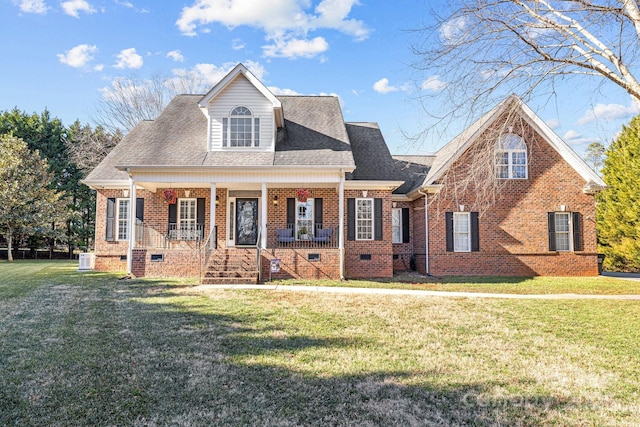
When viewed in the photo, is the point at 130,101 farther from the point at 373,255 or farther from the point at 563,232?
the point at 563,232

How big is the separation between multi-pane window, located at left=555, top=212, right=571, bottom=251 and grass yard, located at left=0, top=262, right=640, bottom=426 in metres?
7.31

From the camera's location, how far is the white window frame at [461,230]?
15695 millimetres

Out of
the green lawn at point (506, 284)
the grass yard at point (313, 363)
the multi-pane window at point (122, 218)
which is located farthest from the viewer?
the multi-pane window at point (122, 218)

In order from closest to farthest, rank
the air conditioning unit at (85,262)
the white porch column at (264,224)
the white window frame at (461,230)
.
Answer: the white porch column at (264,224) → the white window frame at (461,230) → the air conditioning unit at (85,262)

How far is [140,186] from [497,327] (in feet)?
43.9

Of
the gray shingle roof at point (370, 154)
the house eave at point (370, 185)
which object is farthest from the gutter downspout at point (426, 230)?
the gray shingle roof at point (370, 154)

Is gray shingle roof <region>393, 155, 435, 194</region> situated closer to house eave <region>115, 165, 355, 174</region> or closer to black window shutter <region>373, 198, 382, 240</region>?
black window shutter <region>373, 198, 382, 240</region>

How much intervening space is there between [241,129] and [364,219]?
223 inches

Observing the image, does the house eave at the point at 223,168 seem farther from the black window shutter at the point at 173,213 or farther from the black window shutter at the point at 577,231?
the black window shutter at the point at 577,231

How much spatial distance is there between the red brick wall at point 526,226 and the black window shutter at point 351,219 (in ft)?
9.80

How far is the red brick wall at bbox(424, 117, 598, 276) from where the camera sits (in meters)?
15.5

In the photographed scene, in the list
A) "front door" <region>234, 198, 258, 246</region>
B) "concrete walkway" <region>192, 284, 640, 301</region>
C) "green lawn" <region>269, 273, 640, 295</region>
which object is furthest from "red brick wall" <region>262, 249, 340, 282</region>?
"front door" <region>234, 198, 258, 246</region>

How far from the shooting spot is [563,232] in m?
15.7

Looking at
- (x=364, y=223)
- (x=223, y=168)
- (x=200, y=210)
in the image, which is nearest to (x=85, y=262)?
(x=200, y=210)
